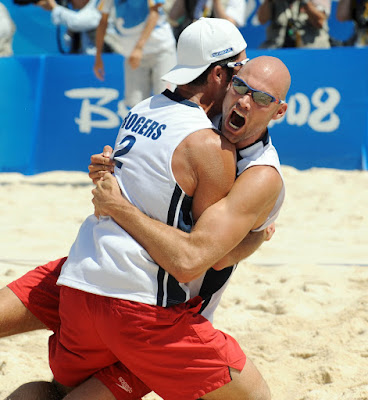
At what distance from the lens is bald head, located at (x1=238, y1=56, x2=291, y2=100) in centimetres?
222

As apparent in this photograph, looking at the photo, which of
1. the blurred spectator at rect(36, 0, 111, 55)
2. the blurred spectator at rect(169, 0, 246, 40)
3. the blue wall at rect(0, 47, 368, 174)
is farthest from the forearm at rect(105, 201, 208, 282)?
the blurred spectator at rect(36, 0, 111, 55)

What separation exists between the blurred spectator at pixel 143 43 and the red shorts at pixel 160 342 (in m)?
3.90

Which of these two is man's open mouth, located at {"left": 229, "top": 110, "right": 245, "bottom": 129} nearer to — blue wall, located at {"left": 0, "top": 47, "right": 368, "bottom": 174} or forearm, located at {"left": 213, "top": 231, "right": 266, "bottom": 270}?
forearm, located at {"left": 213, "top": 231, "right": 266, "bottom": 270}

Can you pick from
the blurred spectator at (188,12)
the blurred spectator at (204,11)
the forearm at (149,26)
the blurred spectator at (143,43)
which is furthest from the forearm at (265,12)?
the forearm at (149,26)

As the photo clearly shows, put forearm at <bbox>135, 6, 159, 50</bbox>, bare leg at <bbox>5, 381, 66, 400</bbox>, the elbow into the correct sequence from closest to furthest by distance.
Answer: the elbow, bare leg at <bbox>5, 381, 66, 400</bbox>, forearm at <bbox>135, 6, 159, 50</bbox>

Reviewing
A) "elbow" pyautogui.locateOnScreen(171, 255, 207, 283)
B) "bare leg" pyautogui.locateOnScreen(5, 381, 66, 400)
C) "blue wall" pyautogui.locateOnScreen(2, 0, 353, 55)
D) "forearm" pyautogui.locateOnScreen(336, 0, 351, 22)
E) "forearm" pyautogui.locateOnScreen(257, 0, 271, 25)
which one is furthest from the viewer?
"blue wall" pyautogui.locateOnScreen(2, 0, 353, 55)

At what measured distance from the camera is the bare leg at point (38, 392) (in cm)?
250

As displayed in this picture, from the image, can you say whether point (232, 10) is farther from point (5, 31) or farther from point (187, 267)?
point (187, 267)

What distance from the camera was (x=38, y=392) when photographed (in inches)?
99.0

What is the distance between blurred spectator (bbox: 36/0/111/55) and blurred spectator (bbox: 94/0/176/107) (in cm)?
173

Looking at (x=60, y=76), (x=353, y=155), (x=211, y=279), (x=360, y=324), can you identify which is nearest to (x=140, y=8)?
(x=60, y=76)

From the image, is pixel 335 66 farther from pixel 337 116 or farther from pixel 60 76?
pixel 60 76

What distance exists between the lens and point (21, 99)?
A: 6988mm

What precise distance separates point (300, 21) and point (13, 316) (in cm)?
530
